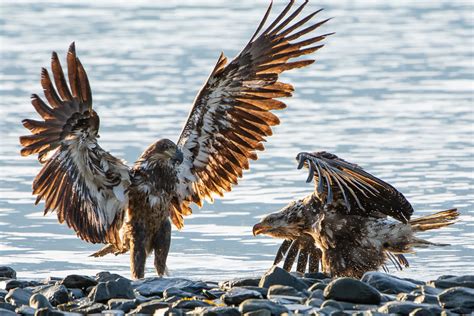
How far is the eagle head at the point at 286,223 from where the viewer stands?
1080 centimetres

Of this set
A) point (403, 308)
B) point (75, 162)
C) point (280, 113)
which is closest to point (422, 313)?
→ point (403, 308)

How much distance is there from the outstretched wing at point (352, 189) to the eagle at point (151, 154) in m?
1.12

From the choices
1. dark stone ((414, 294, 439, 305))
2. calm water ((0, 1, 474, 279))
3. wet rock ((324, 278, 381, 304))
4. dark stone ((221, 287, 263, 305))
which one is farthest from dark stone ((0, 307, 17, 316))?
calm water ((0, 1, 474, 279))

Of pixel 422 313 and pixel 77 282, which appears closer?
pixel 422 313

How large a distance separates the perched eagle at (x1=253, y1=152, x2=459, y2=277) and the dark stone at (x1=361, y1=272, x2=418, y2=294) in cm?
94

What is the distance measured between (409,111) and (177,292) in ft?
32.0

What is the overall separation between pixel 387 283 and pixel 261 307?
53.2 inches

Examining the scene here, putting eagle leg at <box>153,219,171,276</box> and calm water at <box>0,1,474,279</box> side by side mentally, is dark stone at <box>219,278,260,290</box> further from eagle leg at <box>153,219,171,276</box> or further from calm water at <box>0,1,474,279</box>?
calm water at <box>0,1,474,279</box>

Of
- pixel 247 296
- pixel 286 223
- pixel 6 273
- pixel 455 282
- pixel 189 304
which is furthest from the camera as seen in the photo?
pixel 286 223

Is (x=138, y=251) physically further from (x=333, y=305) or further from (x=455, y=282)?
(x=455, y=282)

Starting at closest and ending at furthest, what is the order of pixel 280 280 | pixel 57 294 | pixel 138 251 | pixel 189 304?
pixel 189 304, pixel 57 294, pixel 280 280, pixel 138 251

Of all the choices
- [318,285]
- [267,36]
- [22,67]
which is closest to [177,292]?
[318,285]

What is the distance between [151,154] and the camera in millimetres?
10688

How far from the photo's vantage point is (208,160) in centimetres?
1145
